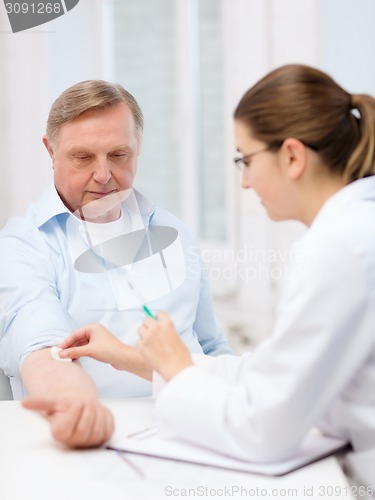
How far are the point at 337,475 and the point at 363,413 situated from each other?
3.6 inches

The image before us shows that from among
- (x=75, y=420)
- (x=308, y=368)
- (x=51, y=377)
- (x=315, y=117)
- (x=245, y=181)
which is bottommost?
(x=51, y=377)

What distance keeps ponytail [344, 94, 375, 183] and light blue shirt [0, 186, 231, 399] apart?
0.58 metres

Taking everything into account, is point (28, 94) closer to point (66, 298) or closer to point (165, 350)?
point (66, 298)

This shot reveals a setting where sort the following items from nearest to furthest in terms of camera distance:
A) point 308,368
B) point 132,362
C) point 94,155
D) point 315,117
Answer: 1. point 308,368
2. point 315,117
3. point 132,362
4. point 94,155

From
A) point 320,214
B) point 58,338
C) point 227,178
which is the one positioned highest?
point 320,214

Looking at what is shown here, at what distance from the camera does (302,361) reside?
0.82m

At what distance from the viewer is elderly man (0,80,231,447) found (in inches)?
50.6

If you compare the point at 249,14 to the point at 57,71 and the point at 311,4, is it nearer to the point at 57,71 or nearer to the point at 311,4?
the point at 311,4

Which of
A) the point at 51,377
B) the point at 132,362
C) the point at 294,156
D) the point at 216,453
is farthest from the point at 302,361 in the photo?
the point at 51,377

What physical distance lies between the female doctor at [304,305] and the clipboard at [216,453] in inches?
0.6

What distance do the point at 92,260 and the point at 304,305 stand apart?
69 centimetres

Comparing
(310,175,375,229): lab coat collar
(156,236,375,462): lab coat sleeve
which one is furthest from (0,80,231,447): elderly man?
(310,175,375,229): lab coat collar

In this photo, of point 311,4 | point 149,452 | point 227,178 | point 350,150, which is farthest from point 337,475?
point 227,178

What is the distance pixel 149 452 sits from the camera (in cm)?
90
